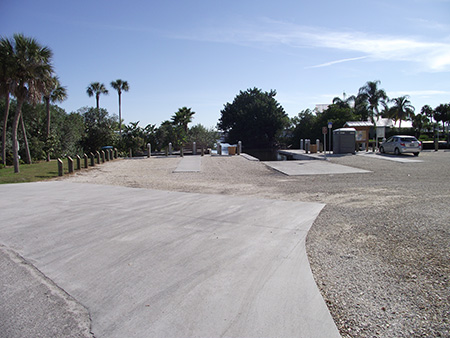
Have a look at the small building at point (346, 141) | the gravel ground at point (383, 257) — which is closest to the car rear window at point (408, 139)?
the small building at point (346, 141)

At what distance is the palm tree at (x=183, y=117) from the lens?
4700 cm

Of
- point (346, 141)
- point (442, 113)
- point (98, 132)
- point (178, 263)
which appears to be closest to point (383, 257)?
point (178, 263)

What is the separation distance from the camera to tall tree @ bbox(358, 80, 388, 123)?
185 feet

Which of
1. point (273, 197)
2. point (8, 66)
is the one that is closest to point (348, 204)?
point (273, 197)

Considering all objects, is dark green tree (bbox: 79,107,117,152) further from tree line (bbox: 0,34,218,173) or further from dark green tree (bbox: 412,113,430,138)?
dark green tree (bbox: 412,113,430,138)

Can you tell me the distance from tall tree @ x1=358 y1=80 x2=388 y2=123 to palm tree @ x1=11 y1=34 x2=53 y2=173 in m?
51.0

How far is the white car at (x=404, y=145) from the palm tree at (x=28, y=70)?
23.9 meters

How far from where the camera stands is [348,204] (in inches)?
336

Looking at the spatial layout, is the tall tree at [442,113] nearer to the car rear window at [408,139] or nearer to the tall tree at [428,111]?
the tall tree at [428,111]

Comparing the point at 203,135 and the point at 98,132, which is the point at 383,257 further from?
the point at 203,135

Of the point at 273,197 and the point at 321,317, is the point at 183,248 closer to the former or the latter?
the point at 321,317

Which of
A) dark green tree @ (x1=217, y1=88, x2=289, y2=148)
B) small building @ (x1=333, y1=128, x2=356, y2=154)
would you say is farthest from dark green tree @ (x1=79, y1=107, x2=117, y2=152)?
dark green tree @ (x1=217, y1=88, x2=289, y2=148)

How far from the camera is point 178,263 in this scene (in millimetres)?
4684

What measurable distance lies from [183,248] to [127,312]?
1.92 meters
